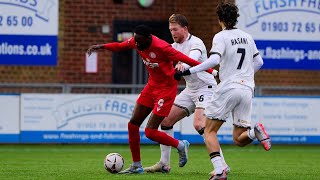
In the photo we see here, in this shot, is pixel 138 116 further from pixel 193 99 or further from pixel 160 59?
pixel 193 99

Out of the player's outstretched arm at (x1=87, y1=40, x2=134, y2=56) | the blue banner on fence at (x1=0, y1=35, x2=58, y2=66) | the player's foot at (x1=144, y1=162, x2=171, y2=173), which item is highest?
the player's outstretched arm at (x1=87, y1=40, x2=134, y2=56)

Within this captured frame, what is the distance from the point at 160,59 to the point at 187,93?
1.41 metres

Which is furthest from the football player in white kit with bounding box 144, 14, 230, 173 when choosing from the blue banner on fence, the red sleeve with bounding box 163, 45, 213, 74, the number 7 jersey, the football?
the blue banner on fence

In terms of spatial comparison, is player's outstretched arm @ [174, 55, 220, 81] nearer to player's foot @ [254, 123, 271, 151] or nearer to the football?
player's foot @ [254, 123, 271, 151]

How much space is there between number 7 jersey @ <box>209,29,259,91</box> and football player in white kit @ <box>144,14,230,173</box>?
1.58 m

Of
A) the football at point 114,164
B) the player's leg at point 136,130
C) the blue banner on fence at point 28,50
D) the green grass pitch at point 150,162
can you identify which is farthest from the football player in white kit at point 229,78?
the blue banner on fence at point 28,50

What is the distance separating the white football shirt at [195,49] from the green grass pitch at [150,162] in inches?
49.4

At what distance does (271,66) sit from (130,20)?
3908mm

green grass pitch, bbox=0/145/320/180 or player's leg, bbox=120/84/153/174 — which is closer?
green grass pitch, bbox=0/145/320/180

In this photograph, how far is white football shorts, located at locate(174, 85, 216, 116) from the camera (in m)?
14.3

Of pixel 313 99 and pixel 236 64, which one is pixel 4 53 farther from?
pixel 236 64

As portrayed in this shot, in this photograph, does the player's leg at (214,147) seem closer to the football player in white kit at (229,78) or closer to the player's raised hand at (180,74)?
the football player in white kit at (229,78)

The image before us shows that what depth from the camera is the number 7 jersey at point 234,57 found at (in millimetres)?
11898

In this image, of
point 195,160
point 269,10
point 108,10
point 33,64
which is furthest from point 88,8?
point 195,160
